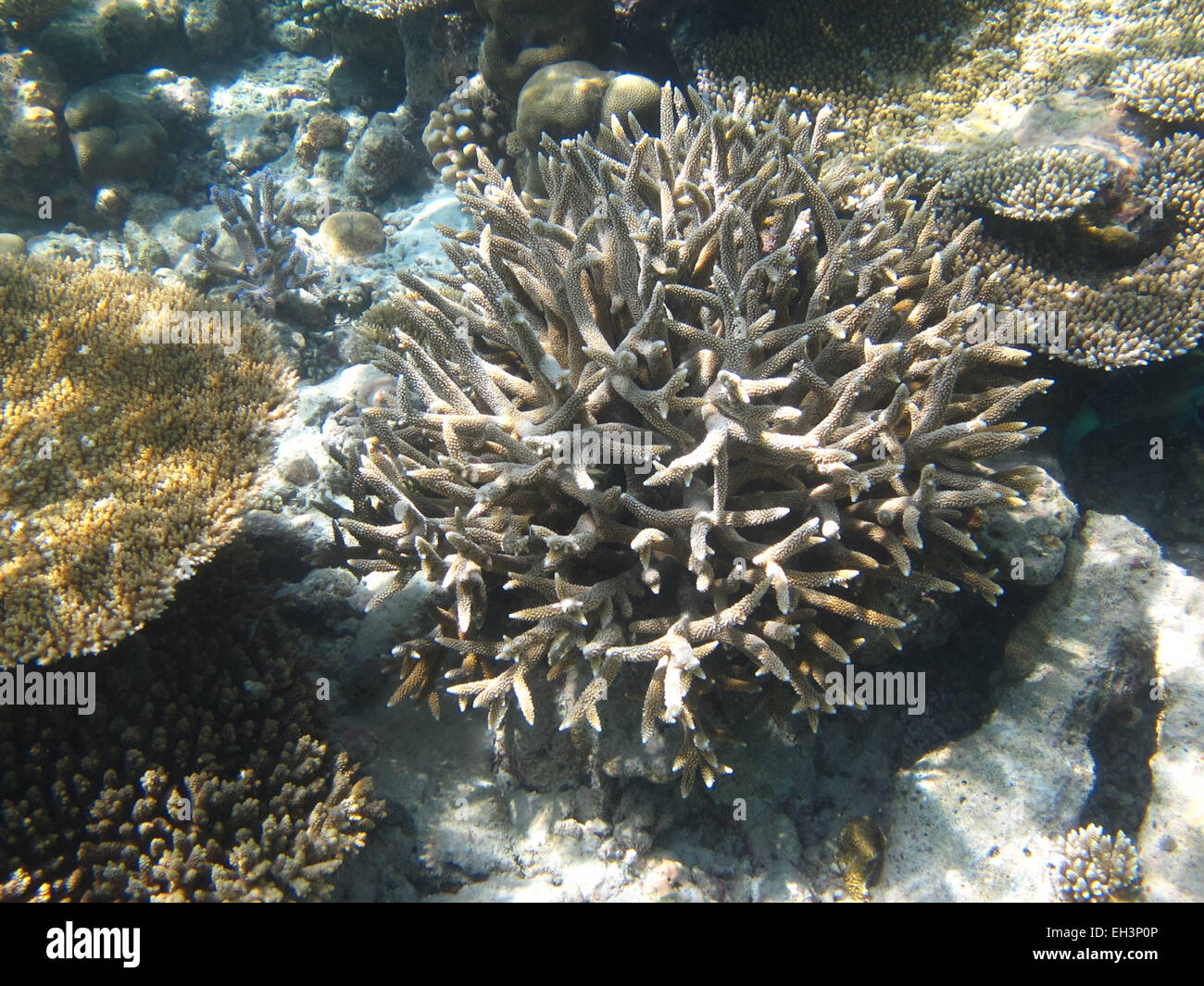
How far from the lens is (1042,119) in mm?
4137

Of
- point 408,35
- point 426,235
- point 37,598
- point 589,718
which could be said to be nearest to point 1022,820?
point 589,718

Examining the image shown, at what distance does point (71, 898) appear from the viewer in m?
2.37

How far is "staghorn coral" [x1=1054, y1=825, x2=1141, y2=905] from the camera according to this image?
9.53 feet

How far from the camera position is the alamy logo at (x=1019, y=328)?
3281 millimetres

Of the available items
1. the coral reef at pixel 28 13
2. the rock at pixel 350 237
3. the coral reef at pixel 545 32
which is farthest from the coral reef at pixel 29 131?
the coral reef at pixel 545 32

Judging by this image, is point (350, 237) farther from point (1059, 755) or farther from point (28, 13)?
point (1059, 755)

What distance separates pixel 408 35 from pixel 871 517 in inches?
324

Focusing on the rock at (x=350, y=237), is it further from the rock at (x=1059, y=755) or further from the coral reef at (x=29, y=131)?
the rock at (x=1059, y=755)

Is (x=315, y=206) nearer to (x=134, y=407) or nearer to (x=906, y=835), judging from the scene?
(x=134, y=407)

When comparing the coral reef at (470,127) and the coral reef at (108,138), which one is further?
the coral reef at (108,138)

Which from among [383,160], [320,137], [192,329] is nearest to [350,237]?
[383,160]
